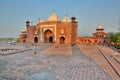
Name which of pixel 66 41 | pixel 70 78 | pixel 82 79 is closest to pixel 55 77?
pixel 70 78

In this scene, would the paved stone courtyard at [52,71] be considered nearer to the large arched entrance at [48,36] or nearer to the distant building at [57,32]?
the distant building at [57,32]

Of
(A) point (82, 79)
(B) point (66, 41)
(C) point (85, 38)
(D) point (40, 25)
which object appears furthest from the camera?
(C) point (85, 38)

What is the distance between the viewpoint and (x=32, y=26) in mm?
33281

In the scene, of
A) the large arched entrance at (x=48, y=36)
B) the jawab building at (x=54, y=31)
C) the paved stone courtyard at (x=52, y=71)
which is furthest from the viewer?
the large arched entrance at (x=48, y=36)

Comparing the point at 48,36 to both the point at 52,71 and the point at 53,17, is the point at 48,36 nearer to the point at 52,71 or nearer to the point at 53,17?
the point at 53,17

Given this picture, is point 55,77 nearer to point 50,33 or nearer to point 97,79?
point 97,79

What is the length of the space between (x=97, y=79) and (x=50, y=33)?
28.2 m

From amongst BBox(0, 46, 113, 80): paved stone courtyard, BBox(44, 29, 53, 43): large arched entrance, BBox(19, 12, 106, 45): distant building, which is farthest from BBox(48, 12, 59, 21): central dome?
BBox(0, 46, 113, 80): paved stone courtyard

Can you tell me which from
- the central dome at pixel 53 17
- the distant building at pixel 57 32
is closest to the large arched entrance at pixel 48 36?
the distant building at pixel 57 32

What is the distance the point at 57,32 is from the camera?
98.8ft

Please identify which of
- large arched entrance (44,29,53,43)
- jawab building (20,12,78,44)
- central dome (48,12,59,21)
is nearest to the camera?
jawab building (20,12,78,44)

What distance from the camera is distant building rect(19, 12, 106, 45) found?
96.2ft

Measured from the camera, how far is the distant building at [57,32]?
1155 inches

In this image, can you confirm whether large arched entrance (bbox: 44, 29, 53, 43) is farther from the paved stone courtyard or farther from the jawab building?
the paved stone courtyard
